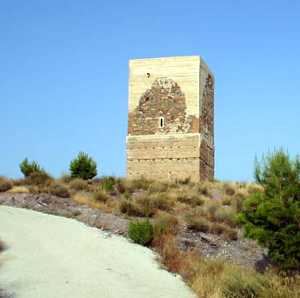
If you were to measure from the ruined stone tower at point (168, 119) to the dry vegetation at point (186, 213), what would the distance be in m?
1.72

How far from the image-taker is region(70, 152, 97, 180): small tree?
27072 mm

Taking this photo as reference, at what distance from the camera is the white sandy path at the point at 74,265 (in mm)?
10039

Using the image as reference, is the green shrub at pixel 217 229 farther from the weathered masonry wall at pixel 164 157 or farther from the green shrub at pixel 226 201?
the weathered masonry wall at pixel 164 157

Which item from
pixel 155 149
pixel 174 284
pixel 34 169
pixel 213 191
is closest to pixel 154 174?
pixel 155 149

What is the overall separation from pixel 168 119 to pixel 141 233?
48.6ft

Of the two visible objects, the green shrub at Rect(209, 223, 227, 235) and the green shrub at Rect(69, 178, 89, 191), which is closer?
the green shrub at Rect(209, 223, 227, 235)

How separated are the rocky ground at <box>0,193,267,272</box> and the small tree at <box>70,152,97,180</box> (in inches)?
282

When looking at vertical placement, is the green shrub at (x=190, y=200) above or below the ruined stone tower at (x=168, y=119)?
below

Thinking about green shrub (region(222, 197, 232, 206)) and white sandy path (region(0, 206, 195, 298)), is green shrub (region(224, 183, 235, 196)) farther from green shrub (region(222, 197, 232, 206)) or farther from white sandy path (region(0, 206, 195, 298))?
white sandy path (region(0, 206, 195, 298))

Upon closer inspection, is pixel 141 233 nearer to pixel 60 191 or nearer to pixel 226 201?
pixel 60 191

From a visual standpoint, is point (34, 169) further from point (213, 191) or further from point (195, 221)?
point (195, 221)


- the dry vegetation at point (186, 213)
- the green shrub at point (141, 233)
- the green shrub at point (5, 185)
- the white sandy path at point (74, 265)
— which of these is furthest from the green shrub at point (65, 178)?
the green shrub at point (141, 233)

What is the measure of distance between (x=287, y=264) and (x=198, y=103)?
16200mm

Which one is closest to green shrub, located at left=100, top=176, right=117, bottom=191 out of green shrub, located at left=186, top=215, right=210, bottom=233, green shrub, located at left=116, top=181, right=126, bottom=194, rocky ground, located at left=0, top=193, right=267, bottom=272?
green shrub, located at left=116, top=181, right=126, bottom=194
